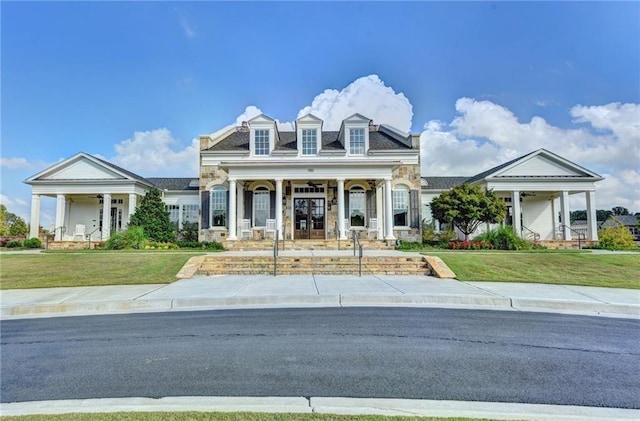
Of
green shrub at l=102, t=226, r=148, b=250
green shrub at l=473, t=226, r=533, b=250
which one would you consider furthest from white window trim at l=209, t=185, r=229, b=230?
green shrub at l=473, t=226, r=533, b=250

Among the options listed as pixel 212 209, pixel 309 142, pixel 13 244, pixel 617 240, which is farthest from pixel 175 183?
pixel 617 240

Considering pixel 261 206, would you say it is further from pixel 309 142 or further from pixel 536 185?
pixel 536 185

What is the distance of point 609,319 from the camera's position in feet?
23.6

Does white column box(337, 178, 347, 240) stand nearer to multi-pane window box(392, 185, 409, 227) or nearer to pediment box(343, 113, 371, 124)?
multi-pane window box(392, 185, 409, 227)

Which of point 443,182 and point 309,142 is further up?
point 309,142

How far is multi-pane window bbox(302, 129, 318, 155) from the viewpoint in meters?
22.6

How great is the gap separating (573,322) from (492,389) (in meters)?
4.27

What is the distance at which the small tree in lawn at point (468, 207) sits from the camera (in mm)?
19312

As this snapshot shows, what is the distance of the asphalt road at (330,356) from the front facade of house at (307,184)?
13.4 m

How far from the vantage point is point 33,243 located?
22.0 meters

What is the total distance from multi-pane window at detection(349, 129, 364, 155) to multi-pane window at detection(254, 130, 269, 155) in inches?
211

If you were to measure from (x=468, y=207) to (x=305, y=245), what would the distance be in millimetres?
9081

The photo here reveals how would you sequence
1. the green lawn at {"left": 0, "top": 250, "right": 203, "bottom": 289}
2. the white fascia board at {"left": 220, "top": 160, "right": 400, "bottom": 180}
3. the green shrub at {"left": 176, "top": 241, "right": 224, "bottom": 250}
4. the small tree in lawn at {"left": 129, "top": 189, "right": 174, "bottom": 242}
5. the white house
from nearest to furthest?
the green lawn at {"left": 0, "top": 250, "right": 203, "bottom": 289} < the green shrub at {"left": 176, "top": 241, "right": 224, "bottom": 250} < the white fascia board at {"left": 220, "top": 160, "right": 400, "bottom": 180} < the small tree in lawn at {"left": 129, "top": 189, "right": 174, "bottom": 242} < the white house

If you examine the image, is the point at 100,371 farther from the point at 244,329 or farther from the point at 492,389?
the point at 492,389
